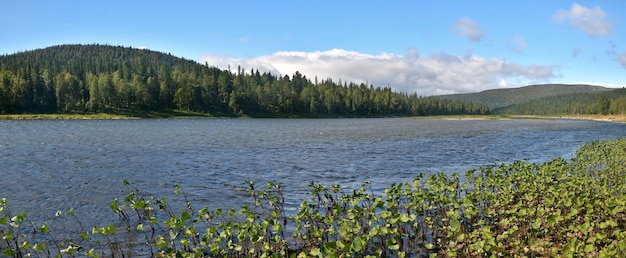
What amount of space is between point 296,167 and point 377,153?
44.7 ft

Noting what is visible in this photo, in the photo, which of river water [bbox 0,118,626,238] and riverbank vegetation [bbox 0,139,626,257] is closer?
riverbank vegetation [bbox 0,139,626,257]

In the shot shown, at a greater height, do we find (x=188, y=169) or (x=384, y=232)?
(x=384, y=232)

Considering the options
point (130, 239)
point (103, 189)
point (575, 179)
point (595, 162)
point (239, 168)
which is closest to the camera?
point (130, 239)

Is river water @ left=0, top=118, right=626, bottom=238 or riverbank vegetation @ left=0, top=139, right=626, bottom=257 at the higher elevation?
riverbank vegetation @ left=0, top=139, right=626, bottom=257

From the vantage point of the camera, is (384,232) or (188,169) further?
(188,169)

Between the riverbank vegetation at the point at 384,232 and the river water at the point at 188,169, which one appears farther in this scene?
the river water at the point at 188,169

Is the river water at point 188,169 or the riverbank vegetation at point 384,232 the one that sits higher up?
the riverbank vegetation at point 384,232

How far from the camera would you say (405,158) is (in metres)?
40.1

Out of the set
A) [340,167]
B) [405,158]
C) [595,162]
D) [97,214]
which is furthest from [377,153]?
[97,214]

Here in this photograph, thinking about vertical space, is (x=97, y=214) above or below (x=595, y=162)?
below

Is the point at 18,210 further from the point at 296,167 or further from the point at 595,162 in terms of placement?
the point at 595,162

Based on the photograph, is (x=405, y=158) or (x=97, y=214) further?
(x=405, y=158)

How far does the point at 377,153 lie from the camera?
147 ft

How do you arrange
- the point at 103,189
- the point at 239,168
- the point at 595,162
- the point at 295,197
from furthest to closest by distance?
1. the point at 239,168
2. the point at 595,162
3. the point at 103,189
4. the point at 295,197
